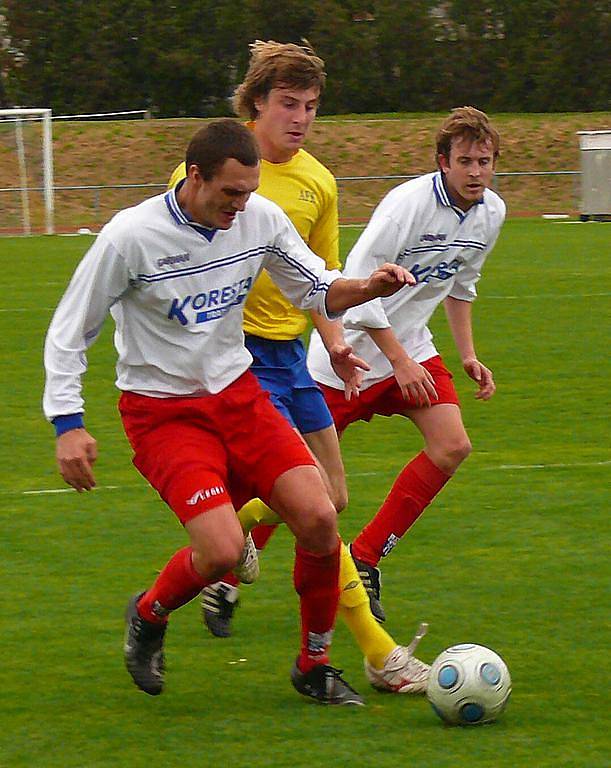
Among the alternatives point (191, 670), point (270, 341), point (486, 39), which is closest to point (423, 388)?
point (270, 341)

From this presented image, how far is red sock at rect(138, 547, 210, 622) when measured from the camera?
14.8ft

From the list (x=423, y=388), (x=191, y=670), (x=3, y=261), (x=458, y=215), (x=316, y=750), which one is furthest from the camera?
(x=3, y=261)

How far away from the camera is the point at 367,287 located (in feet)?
14.9

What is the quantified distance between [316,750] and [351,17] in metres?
58.1

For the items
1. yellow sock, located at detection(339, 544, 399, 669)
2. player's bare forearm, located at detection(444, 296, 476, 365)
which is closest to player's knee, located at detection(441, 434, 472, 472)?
player's bare forearm, located at detection(444, 296, 476, 365)

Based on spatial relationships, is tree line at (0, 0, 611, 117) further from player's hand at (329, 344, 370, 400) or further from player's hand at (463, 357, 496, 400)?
player's hand at (329, 344, 370, 400)

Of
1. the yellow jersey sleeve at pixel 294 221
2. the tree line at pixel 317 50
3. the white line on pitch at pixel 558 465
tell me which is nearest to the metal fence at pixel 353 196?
the tree line at pixel 317 50

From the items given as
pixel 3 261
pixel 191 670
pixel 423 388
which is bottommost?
pixel 3 261

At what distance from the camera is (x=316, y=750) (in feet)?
13.7

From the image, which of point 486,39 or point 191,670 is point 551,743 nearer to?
point 191,670

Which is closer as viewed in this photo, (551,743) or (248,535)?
(551,743)

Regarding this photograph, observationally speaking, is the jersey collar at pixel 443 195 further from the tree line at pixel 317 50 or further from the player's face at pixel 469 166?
the tree line at pixel 317 50

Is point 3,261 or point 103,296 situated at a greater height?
point 103,296

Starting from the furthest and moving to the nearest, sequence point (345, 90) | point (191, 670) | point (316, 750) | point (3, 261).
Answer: point (345, 90) → point (3, 261) → point (191, 670) → point (316, 750)
